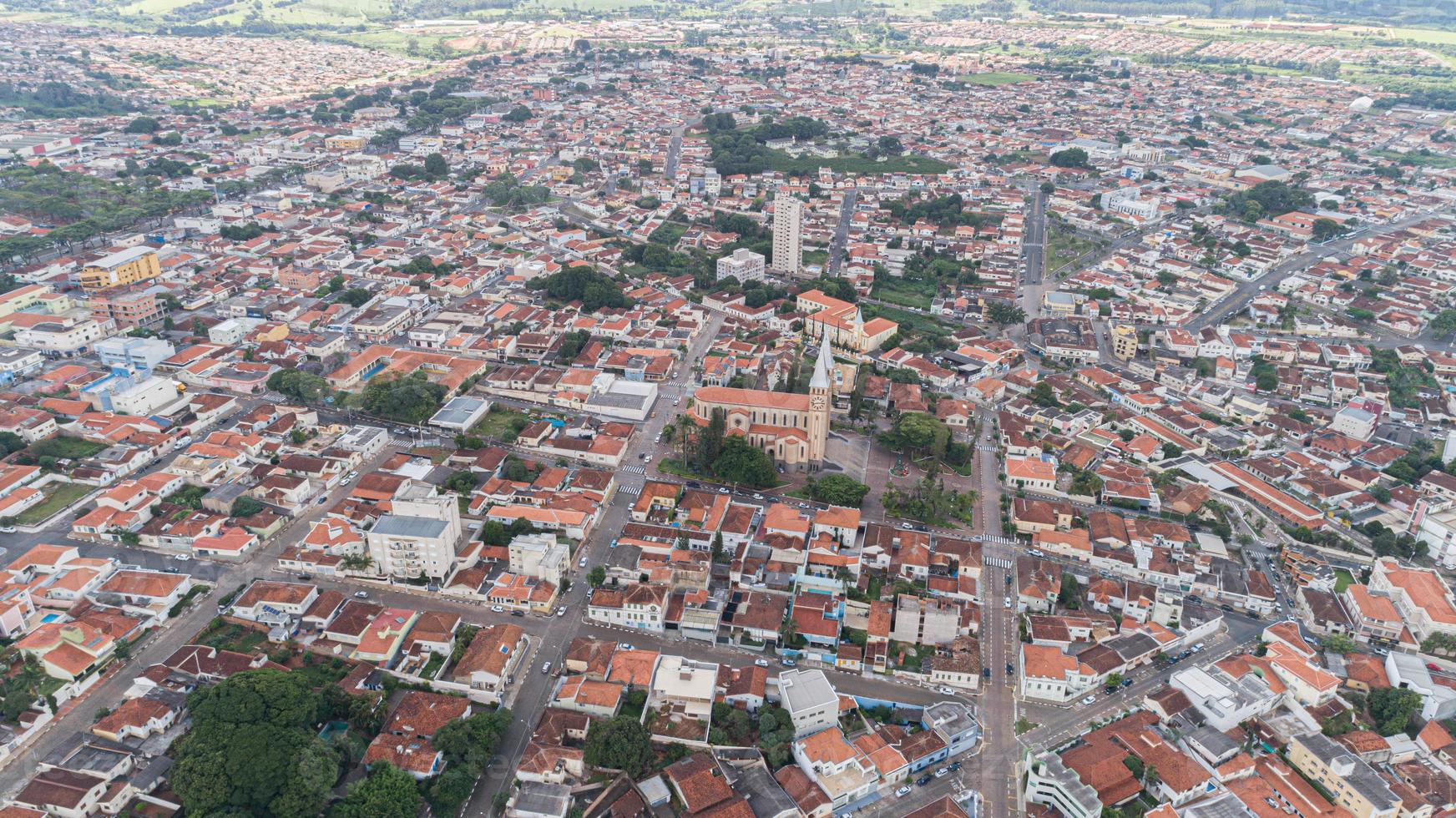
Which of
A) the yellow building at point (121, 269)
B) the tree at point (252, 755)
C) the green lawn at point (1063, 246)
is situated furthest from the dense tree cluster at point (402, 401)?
the green lawn at point (1063, 246)

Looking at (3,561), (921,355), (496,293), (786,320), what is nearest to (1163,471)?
(921,355)

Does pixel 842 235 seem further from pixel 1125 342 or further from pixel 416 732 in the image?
pixel 416 732

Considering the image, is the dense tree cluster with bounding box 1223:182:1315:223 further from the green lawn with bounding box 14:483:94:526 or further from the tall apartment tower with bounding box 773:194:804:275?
the green lawn with bounding box 14:483:94:526

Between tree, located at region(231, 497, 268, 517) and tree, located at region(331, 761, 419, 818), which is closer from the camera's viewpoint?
tree, located at region(331, 761, 419, 818)

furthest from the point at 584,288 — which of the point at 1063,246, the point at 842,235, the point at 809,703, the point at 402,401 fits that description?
the point at 1063,246

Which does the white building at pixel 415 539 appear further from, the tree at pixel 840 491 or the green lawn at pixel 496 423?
the tree at pixel 840 491

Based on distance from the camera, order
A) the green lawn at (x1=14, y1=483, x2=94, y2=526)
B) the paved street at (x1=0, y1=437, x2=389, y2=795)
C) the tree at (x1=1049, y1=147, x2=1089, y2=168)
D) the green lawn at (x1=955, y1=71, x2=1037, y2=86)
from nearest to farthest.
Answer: the paved street at (x1=0, y1=437, x2=389, y2=795), the green lawn at (x1=14, y1=483, x2=94, y2=526), the tree at (x1=1049, y1=147, x2=1089, y2=168), the green lawn at (x1=955, y1=71, x2=1037, y2=86)

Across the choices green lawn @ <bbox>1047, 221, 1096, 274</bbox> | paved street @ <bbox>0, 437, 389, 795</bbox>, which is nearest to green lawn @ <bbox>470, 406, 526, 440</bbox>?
paved street @ <bbox>0, 437, 389, 795</bbox>

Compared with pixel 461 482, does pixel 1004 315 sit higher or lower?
lower
